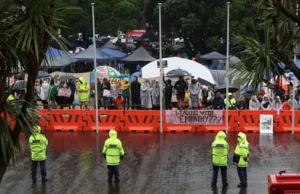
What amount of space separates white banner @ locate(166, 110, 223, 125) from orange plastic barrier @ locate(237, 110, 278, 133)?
32.0 inches

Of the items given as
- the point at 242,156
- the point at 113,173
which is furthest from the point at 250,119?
the point at 113,173

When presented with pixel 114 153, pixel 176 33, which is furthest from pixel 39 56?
pixel 176 33

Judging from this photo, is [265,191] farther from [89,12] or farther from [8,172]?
[89,12]

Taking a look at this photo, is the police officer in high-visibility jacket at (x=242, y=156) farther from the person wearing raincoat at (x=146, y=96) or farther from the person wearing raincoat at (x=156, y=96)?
the person wearing raincoat at (x=146, y=96)

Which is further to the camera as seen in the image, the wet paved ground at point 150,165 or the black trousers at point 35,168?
the black trousers at point 35,168

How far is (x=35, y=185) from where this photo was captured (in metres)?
16.3

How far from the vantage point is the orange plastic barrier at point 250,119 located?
24000 millimetres

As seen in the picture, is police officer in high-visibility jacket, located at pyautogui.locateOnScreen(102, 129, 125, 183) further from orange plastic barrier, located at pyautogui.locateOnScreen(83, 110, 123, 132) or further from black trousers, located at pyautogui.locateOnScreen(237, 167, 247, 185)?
orange plastic barrier, located at pyautogui.locateOnScreen(83, 110, 123, 132)

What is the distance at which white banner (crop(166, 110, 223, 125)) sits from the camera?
2419 centimetres

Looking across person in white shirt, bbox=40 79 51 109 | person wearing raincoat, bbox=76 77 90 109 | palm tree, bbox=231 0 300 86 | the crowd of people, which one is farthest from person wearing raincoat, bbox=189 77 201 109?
palm tree, bbox=231 0 300 86

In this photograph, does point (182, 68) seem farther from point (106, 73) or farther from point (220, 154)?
point (220, 154)

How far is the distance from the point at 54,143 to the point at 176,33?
82.5ft

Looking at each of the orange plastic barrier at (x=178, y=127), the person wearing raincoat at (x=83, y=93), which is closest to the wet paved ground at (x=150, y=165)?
the orange plastic barrier at (x=178, y=127)

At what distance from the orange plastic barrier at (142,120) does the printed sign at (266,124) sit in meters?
4.03
